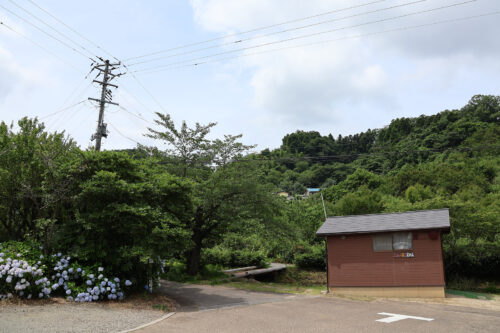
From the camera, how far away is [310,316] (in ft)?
32.9

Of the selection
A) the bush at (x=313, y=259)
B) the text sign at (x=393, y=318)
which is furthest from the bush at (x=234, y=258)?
the text sign at (x=393, y=318)

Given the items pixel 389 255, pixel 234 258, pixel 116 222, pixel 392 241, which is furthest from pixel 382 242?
pixel 234 258

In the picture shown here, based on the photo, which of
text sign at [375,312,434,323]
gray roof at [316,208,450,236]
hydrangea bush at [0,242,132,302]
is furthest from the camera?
gray roof at [316,208,450,236]

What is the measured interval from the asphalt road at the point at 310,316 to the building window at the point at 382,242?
8.35 feet

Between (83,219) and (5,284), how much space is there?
8.26ft

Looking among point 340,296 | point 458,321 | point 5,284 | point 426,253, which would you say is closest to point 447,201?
point 426,253

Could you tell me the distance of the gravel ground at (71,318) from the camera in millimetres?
7441

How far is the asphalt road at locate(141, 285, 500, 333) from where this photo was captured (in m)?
8.52

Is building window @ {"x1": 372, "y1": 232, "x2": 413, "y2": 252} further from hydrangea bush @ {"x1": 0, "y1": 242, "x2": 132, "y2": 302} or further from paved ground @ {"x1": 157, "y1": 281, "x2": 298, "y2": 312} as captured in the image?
hydrangea bush @ {"x1": 0, "y1": 242, "x2": 132, "y2": 302}

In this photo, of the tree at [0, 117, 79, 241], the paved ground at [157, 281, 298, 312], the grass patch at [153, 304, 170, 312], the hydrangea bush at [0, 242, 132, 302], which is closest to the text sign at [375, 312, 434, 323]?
the paved ground at [157, 281, 298, 312]

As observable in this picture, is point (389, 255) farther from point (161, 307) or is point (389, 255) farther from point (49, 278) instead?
point (49, 278)

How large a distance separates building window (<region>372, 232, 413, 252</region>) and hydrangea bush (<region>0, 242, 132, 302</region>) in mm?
10339

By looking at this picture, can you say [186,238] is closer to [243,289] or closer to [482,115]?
[243,289]

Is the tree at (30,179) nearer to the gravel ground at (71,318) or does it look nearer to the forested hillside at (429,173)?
the gravel ground at (71,318)
